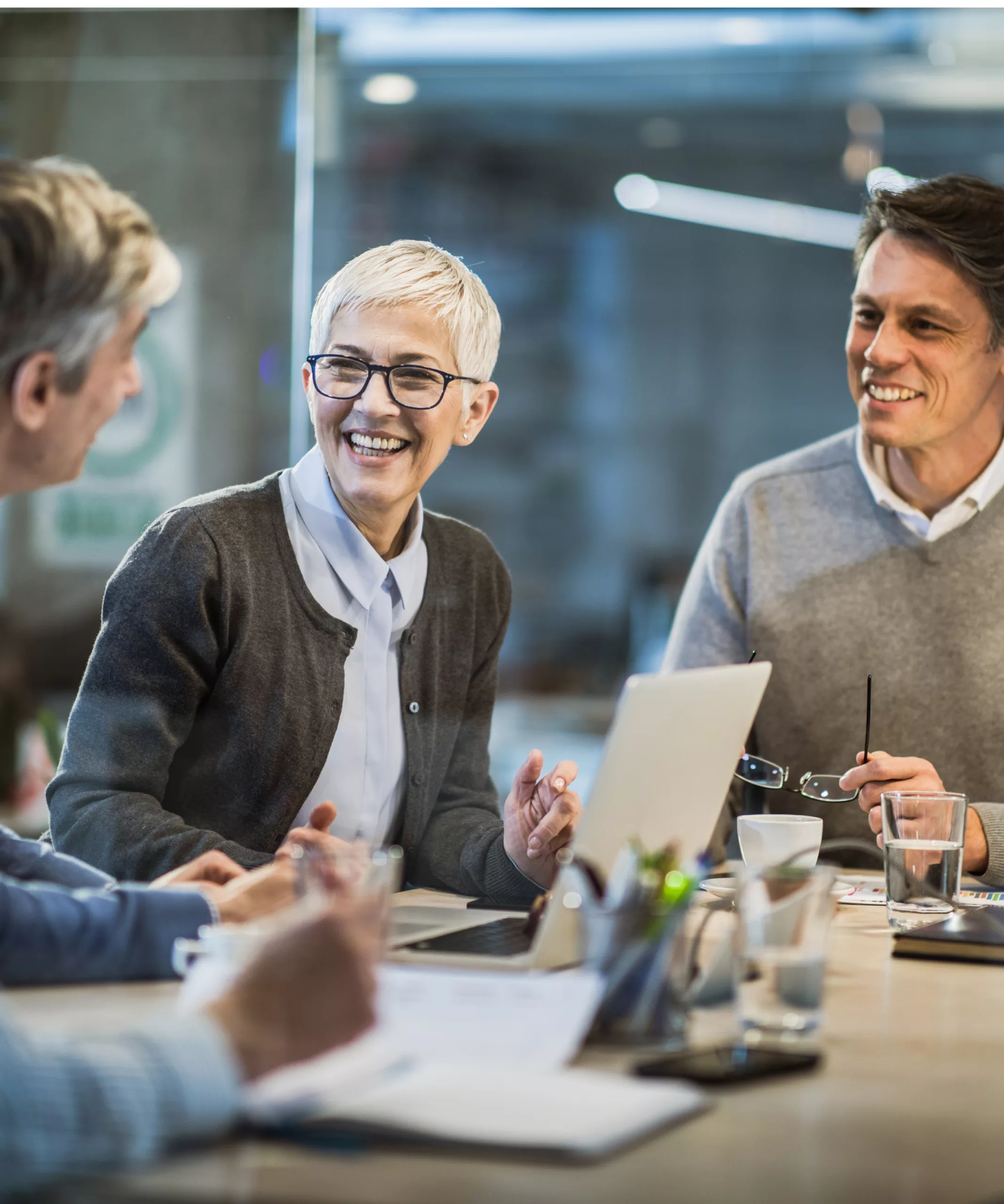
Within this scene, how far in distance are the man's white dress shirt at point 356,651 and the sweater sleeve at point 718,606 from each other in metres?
0.58

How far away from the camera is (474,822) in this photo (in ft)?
6.36

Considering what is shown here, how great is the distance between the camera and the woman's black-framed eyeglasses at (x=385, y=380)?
1.97 metres

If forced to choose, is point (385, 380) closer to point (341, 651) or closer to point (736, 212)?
point (341, 651)

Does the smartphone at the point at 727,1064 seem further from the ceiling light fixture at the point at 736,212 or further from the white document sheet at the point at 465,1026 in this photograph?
the ceiling light fixture at the point at 736,212

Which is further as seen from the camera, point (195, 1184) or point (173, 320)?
point (173, 320)

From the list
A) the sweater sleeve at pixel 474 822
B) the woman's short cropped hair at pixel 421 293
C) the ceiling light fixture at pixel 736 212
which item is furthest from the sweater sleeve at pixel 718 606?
the ceiling light fixture at pixel 736 212

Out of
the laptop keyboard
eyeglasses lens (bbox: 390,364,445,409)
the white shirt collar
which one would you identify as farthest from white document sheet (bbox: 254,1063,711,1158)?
eyeglasses lens (bbox: 390,364,445,409)

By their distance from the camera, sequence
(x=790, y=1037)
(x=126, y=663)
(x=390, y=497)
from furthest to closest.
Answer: (x=390, y=497)
(x=126, y=663)
(x=790, y=1037)

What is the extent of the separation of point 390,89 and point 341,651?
2.66 m

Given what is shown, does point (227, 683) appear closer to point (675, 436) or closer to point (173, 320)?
point (173, 320)

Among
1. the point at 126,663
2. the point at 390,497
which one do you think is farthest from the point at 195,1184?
the point at 390,497

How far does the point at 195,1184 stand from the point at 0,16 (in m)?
3.20

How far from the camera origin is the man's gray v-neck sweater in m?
2.29

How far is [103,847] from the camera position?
5.38 feet
